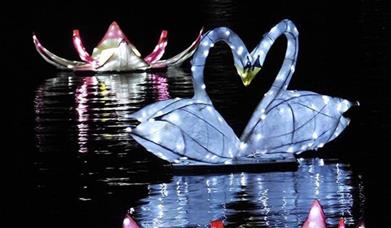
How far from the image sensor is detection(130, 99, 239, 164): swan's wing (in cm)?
1266

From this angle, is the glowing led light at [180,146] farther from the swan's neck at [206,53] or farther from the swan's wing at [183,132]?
the swan's neck at [206,53]

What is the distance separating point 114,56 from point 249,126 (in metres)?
9.24

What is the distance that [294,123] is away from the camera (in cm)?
1316

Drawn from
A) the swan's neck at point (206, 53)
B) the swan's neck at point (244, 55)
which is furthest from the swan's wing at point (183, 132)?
the swan's neck at point (244, 55)

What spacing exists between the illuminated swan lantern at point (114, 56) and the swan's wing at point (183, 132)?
28.6 feet

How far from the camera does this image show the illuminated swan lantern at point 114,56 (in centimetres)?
2191

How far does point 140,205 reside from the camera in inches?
470

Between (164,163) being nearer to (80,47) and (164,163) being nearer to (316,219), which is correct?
(316,219)

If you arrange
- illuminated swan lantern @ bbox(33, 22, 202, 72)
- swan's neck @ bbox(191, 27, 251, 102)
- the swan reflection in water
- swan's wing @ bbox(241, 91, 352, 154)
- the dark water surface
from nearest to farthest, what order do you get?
1. the swan reflection in water
2. the dark water surface
3. swan's neck @ bbox(191, 27, 251, 102)
4. swan's wing @ bbox(241, 91, 352, 154)
5. illuminated swan lantern @ bbox(33, 22, 202, 72)

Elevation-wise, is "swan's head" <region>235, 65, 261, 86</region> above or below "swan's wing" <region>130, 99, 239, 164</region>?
above

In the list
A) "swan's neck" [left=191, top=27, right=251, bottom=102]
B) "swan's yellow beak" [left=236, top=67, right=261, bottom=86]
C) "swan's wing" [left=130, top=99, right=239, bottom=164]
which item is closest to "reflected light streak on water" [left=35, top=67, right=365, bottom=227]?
"swan's wing" [left=130, top=99, right=239, bottom=164]

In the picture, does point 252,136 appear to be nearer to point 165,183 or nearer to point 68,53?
point 165,183

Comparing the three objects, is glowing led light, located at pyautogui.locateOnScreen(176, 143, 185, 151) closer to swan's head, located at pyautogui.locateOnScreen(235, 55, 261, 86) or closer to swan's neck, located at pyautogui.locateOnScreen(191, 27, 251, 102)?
swan's neck, located at pyautogui.locateOnScreen(191, 27, 251, 102)

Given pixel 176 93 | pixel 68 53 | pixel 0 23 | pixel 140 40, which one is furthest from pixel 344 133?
pixel 0 23
